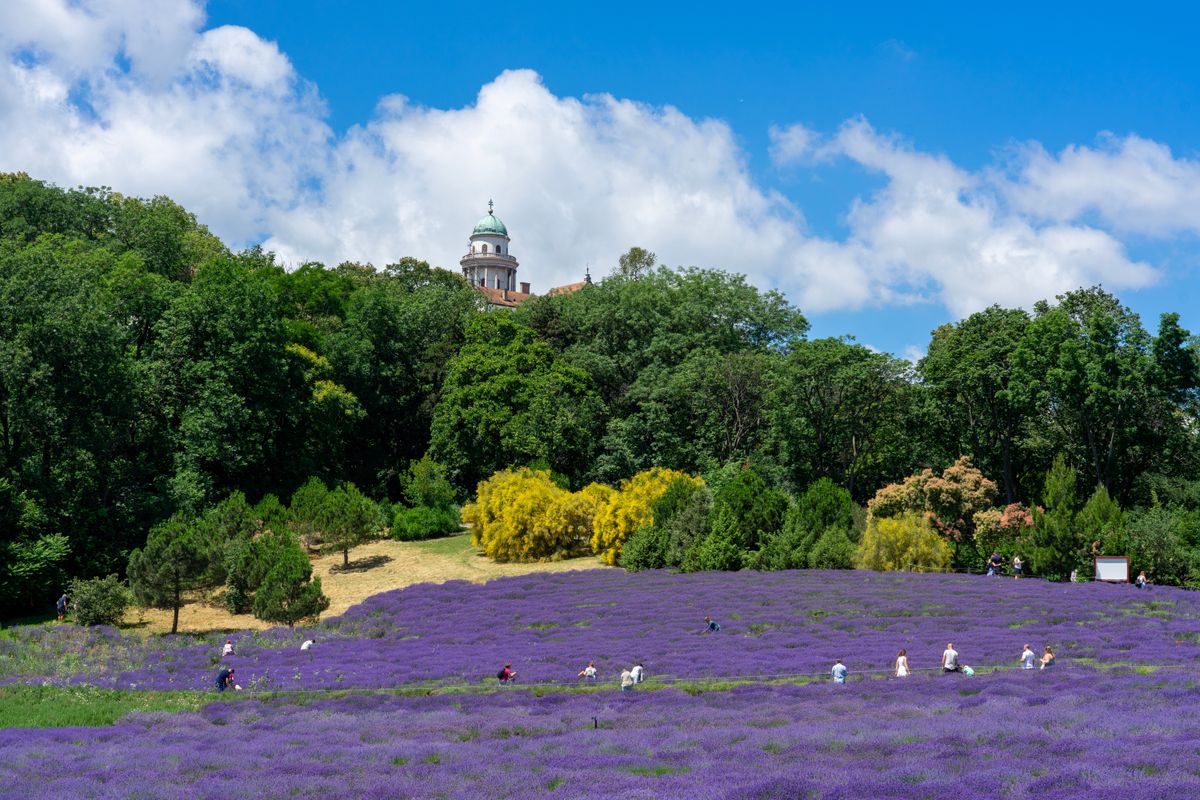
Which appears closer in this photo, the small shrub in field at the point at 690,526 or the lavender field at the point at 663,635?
the lavender field at the point at 663,635

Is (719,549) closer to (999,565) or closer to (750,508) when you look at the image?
(750,508)

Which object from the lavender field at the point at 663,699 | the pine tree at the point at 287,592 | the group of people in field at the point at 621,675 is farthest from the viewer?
the pine tree at the point at 287,592

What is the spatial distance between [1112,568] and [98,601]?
4424 cm

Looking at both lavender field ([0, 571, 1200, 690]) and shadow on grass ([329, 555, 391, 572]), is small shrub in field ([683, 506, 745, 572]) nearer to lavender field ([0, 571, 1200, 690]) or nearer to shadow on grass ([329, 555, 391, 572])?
lavender field ([0, 571, 1200, 690])

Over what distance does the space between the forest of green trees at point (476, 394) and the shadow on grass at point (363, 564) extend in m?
4.49

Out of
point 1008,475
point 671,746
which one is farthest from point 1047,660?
point 1008,475

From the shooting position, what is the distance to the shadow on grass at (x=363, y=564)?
5431 cm

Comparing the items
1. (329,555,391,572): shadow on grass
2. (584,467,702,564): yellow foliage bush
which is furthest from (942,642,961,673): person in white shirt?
(329,555,391,572): shadow on grass

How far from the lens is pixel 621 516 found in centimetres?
5381

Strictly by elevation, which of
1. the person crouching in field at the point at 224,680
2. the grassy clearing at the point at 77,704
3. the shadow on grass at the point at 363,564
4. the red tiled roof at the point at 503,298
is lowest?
the grassy clearing at the point at 77,704

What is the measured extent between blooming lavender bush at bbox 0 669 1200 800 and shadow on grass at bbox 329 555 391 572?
26529 millimetres

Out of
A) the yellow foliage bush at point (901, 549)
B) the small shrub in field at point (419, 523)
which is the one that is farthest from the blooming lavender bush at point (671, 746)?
the small shrub in field at point (419, 523)

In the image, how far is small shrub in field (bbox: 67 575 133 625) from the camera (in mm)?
41750

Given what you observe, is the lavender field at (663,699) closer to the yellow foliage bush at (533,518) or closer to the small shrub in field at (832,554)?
the small shrub in field at (832,554)
